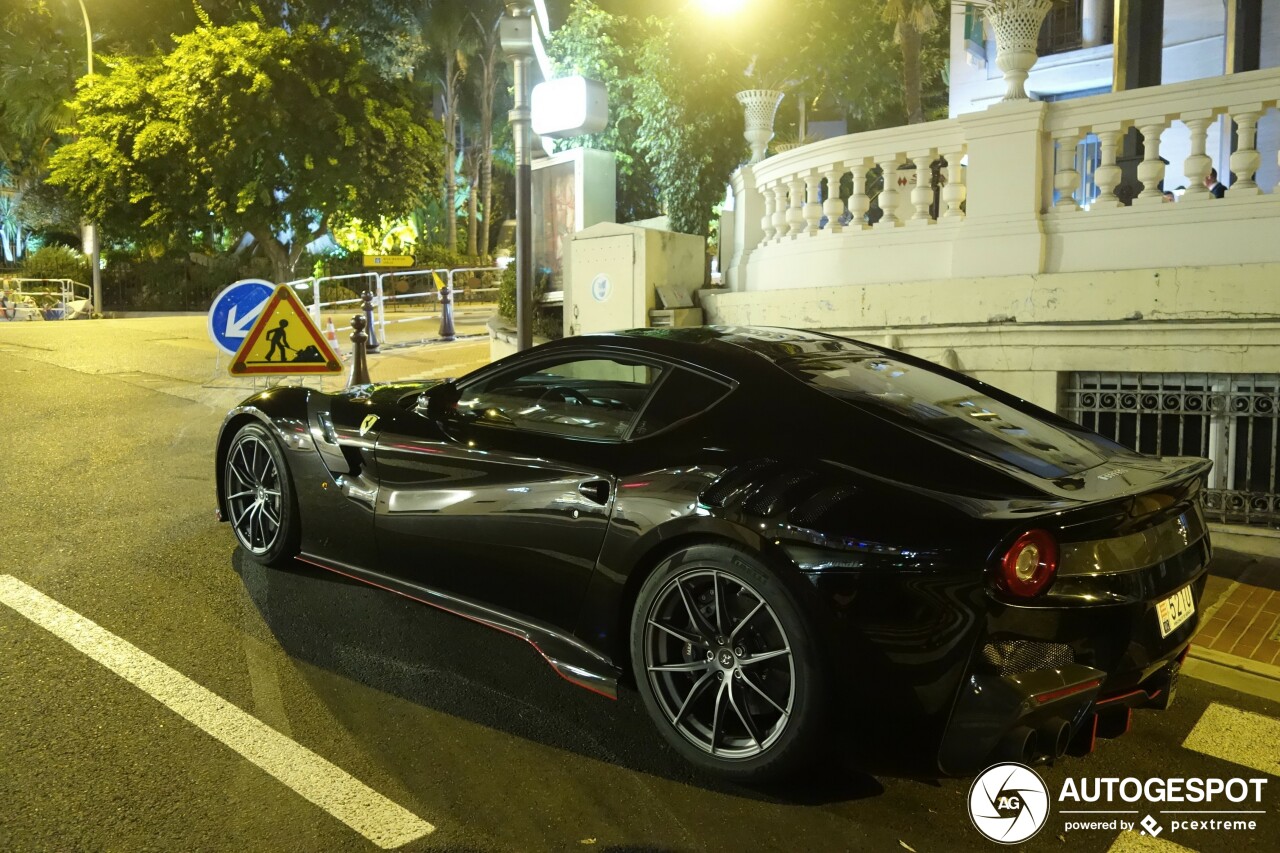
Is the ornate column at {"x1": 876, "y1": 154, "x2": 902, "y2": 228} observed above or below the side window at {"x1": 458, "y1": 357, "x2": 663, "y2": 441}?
above

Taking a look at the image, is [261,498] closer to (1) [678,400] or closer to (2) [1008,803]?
(1) [678,400]

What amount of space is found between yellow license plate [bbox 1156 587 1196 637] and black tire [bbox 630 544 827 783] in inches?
39.1

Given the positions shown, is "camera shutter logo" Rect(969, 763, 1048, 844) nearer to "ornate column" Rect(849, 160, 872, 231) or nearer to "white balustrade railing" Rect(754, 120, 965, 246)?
"white balustrade railing" Rect(754, 120, 965, 246)

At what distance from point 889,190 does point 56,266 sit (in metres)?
31.5

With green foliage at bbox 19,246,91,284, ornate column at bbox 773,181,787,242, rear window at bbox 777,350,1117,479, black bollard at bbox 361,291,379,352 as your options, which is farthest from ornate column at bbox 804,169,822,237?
green foliage at bbox 19,246,91,284

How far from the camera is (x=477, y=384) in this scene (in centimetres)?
438

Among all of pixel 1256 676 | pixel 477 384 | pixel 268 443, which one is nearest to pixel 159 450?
pixel 268 443

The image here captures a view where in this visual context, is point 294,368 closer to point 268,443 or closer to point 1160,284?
point 268,443

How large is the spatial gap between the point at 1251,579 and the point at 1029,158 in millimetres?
3311

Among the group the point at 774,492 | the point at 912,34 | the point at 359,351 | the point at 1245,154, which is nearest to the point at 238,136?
the point at 912,34

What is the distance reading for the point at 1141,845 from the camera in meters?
2.93

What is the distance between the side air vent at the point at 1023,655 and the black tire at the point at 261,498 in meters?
3.26

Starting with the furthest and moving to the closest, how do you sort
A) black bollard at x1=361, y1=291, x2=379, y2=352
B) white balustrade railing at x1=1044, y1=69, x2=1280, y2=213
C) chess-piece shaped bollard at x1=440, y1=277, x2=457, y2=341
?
1. chess-piece shaped bollard at x1=440, y1=277, x2=457, y2=341
2. black bollard at x1=361, y1=291, x2=379, y2=352
3. white balustrade railing at x1=1044, y1=69, x2=1280, y2=213

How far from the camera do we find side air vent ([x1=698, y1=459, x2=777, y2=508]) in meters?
3.18
